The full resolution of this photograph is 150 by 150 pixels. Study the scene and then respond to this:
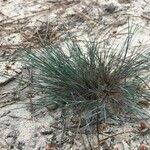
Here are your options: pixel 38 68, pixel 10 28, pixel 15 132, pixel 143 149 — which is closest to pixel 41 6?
pixel 10 28

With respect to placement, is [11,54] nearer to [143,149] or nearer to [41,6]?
[41,6]

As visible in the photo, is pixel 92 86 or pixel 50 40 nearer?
pixel 92 86

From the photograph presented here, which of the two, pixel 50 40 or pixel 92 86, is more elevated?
pixel 50 40
